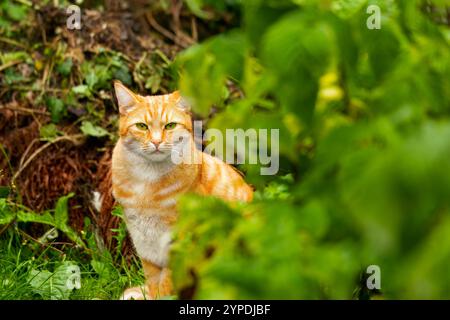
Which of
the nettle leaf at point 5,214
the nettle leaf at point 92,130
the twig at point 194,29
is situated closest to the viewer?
the nettle leaf at point 5,214

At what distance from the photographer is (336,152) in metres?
1.79

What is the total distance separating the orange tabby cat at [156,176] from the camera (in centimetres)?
333

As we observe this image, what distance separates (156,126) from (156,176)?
0.68 ft

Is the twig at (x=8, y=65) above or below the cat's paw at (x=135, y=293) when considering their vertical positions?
above

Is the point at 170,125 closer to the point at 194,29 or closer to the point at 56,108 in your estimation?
the point at 56,108

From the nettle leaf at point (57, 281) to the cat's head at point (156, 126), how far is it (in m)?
0.54

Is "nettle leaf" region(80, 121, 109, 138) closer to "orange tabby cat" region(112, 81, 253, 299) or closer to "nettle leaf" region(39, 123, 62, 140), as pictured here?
"nettle leaf" region(39, 123, 62, 140)

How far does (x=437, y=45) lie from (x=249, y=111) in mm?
459

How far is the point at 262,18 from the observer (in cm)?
193

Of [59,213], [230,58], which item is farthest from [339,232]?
[59,213]

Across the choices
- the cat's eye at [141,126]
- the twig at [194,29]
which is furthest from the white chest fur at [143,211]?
the twig at [194,29]

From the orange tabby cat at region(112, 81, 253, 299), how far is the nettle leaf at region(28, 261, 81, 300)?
223 mm

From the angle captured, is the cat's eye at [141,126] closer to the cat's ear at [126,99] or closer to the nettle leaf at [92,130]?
the cat's ear at [126,99]

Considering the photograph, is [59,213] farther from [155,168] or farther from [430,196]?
[430,196]
